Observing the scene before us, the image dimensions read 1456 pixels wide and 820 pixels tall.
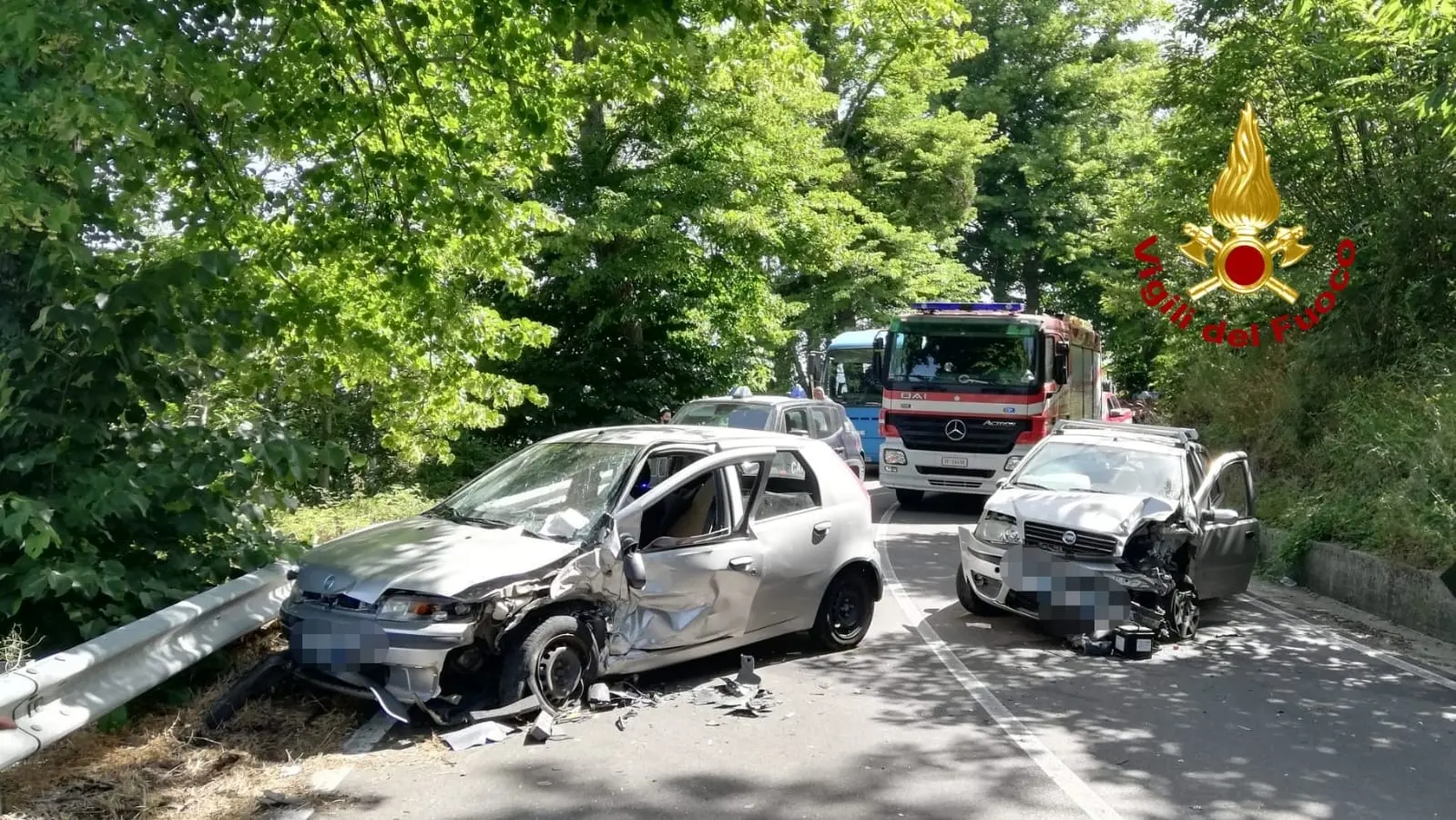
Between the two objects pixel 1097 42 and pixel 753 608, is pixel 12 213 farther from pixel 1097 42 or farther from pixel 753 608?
pixel 1097 42

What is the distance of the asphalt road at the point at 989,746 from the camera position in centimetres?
508

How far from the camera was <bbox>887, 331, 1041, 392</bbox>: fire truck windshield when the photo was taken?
16.3 metres

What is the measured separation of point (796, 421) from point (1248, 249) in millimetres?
7577

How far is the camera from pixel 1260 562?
42.3ft

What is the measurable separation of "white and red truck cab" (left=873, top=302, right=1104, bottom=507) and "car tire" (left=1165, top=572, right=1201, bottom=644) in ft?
23.4

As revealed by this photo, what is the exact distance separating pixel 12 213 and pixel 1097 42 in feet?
122

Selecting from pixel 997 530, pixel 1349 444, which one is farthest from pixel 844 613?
pixel 1349 444

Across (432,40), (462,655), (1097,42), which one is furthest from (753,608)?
(1097,42)

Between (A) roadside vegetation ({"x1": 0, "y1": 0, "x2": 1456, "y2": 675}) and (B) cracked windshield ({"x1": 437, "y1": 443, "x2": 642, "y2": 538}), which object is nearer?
(A) roadside vegetation ({"x1": 0, "y1": 0, "x2": 1456, "y2": 675})

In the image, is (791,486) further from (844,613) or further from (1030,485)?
(1030,485)

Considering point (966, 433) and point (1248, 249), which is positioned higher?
point (1248, 249)

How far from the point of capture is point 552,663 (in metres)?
6.10

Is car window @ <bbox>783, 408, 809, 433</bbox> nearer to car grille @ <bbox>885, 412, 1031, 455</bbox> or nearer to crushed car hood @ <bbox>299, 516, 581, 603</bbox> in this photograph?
car grille @ <bbox>885, 412, 1031, 455</bbox>

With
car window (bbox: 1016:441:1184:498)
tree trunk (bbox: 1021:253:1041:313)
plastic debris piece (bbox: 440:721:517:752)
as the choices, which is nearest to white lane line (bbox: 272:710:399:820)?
plastic debris piece (bbox: 440:721:517:752)
